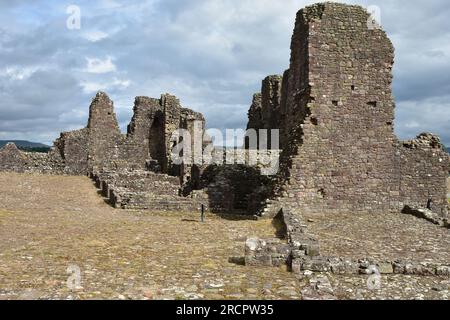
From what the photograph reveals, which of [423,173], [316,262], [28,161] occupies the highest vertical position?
[28,161]

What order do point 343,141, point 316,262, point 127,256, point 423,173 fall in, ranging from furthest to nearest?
point 423,173, point 343,141, point 127,256, point 316,262

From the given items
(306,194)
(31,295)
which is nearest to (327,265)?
(31,295)

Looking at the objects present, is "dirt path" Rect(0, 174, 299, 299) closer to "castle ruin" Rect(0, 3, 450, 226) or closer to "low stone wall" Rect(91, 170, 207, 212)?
"low stone wall" Rect(91, 170, 207, 212)

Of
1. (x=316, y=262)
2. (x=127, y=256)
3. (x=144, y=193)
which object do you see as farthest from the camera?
(x=144, y=193)

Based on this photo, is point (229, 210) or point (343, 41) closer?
point (343, 41)

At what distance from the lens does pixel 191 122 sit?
120ft

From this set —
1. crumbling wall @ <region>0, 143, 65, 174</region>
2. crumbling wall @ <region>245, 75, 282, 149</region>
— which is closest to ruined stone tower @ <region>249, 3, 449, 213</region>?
crumbling wall @ <region>245, 75, 282, 149</region>

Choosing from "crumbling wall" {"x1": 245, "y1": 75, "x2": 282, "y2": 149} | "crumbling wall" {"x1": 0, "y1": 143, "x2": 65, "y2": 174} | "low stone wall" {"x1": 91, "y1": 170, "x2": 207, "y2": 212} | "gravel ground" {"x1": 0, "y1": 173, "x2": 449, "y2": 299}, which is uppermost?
"crumbling wall" {"x1": 245, "y1": 75, "x2": 282, "y2": 149}

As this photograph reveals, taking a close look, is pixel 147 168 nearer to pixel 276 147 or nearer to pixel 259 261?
pixel 276 147

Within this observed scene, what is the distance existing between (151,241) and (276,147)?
2344 centimetres

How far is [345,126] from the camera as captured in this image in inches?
818

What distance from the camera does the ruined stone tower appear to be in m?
20.3

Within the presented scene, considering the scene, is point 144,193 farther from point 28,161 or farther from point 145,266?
point 28,161

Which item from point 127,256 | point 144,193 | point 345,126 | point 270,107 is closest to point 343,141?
point 345,126
